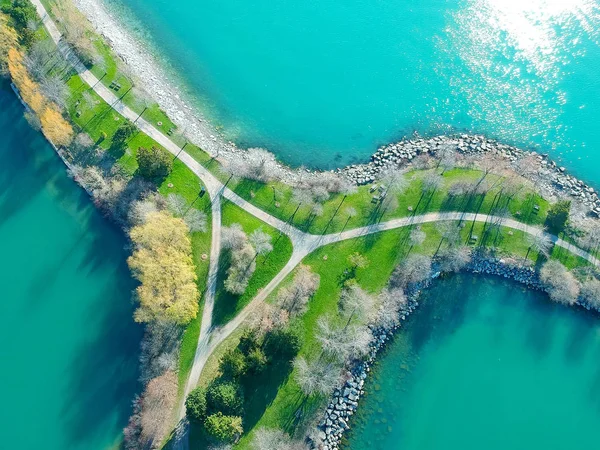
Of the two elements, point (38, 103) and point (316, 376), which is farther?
point (38, 103)

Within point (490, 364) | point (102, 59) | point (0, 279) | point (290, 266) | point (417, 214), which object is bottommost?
point (0, 279)

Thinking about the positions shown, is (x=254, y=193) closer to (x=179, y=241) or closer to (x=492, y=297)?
(x=179, y=241)

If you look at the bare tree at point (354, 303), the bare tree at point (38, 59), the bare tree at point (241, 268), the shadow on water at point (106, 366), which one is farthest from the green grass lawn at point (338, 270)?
the bare tree at point (38, 59)

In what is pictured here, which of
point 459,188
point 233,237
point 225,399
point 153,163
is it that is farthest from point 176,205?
point 459,188

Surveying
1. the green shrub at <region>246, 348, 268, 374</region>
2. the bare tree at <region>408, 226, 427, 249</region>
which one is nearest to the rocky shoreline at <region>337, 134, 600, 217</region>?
the bare tree at <region>408, 226, 427, 249</region>

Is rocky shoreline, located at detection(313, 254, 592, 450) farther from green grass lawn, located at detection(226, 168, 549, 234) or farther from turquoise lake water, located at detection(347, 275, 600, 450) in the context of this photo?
green grass lawn, located at detection(226, 168, 549, 234)

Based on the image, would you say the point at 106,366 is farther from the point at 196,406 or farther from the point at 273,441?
the point at 273,441

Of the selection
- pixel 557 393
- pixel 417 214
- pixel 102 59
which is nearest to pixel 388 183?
pixel 417 214
